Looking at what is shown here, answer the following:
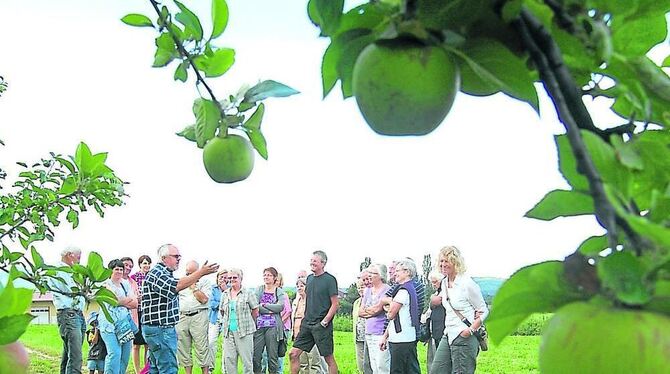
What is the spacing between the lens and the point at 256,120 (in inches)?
44.1

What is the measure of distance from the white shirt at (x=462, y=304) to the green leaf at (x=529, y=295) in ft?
15.6

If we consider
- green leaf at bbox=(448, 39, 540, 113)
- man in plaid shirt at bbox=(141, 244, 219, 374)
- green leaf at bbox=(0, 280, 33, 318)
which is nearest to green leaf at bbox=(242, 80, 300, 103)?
green leaf at bbox=(0, 280, 33, 318)

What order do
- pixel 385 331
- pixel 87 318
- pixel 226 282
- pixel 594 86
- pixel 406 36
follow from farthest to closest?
pixel 226 282 < pixel 87 318 < pixel 385 331 < pixel 594 86 < pixel 406 36

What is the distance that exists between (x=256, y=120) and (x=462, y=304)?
14.0ft

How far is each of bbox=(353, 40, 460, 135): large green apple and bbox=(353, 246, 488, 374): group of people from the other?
455cm

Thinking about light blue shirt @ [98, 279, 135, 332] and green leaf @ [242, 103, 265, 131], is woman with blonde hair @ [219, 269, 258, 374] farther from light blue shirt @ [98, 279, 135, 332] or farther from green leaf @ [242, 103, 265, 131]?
green leaf @ [242, 103, 265, 131]

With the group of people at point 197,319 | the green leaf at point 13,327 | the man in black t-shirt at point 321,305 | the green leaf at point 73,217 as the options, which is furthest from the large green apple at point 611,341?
the man in black t-shirt at point 321,305

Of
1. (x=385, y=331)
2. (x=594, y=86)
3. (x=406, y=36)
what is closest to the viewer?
(x=406, y=36)

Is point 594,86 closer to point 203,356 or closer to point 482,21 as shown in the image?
point 482,21

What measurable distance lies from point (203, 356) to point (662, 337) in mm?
7438

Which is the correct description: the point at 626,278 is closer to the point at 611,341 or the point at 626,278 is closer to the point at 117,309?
the point at 611,341

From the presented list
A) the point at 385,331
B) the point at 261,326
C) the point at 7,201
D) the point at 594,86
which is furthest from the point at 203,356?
the point at 594,86

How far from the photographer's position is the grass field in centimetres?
980

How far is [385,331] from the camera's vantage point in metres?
6.22
